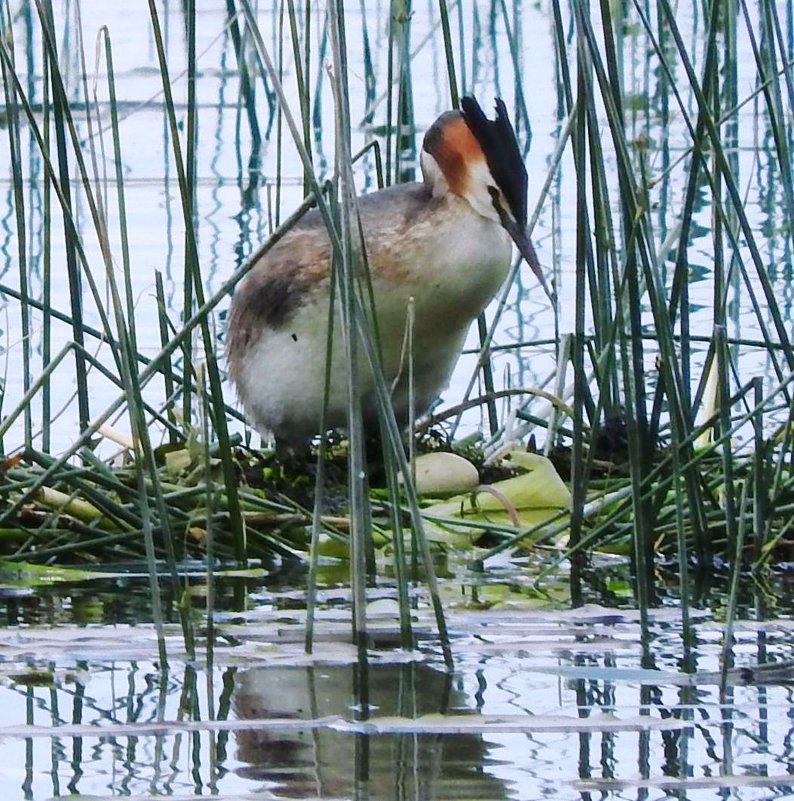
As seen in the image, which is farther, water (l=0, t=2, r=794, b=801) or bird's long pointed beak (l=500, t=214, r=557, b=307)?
bird's long pointed beak (l=500, t=214, r=557, b=307)

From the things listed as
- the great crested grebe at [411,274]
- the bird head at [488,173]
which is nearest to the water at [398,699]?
the great crested grebe at [411,274]

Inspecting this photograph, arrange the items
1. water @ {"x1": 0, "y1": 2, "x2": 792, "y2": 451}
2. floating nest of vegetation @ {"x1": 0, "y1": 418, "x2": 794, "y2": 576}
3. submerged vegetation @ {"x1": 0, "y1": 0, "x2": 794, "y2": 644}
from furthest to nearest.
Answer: water @ {"x1": 0, "y1": 2, "x2": 792, "y2": 451}, floating nest of vegetation @ {"x1": 0, "y1": 418, "x2": 794, "y2": 576}, submerged vegetation @ {"x1": 0, "y1": 0, "x2": 794, "y2": 644}

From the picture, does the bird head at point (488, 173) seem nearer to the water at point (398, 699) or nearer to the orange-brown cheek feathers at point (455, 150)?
the orange-brown cheek feathers at point (455, 150)

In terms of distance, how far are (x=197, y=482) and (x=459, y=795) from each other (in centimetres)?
231

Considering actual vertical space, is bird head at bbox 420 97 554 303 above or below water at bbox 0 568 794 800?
above

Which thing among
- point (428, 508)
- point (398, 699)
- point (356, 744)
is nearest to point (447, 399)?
point (428, 508)

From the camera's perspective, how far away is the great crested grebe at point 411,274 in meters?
5.90

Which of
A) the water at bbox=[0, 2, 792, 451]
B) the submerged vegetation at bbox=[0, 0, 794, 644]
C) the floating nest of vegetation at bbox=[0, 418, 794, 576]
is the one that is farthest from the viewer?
the water at bbox=[0, 2, 792, 451]

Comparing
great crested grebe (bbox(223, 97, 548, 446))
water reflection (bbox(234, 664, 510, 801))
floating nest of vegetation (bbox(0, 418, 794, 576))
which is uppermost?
great crested grebe (bbox(223, 97, 548, 446))

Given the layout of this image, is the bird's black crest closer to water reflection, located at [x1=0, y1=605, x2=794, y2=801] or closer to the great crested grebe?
the great crested grebe

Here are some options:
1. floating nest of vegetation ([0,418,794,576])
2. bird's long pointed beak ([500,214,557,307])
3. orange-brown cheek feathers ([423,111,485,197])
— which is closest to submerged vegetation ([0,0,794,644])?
floating nest of vegetation ([0,418,794,576])

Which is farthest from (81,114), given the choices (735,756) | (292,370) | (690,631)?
(735,756)

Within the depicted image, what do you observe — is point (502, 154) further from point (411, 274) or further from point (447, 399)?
point (447, 399)

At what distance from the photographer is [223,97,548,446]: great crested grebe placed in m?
5.90
